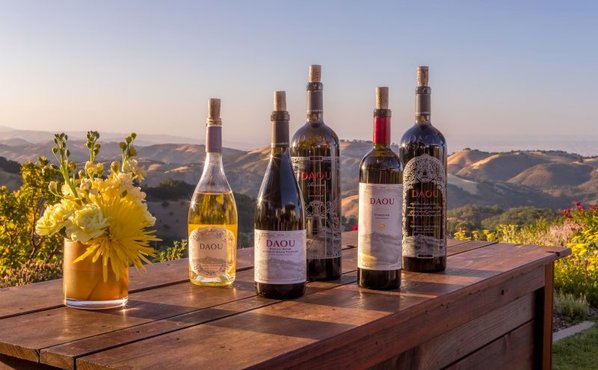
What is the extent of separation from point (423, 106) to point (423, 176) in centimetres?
21

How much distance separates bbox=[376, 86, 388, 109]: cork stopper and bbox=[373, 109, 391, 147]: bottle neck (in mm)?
13

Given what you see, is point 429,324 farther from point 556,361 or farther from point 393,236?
point 556,361

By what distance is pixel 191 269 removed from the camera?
1.92 metres

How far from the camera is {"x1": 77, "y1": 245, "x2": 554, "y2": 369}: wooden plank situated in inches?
48.3

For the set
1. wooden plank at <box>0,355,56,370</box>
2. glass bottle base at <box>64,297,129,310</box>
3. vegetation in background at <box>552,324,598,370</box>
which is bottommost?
vegetation in background at <box>552,324,598,370</box>

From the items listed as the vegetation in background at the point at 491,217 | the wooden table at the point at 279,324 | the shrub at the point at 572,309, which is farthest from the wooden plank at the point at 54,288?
the vegetation in background at the point at 491,217

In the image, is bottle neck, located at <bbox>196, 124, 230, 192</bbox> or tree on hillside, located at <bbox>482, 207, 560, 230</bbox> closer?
bottle neck, located at <bbox>196, 124, 230, 192</bbox>

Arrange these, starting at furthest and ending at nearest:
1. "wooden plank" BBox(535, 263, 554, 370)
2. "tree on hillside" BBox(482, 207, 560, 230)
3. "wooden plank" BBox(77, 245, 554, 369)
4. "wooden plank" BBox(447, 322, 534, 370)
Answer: "tree on hillside" BBox(482, 207, 560, 230), "wooden plank" BBox(535, 263, 554, 370), "wooden plank" BBox(447, 322, 534, 370), "wooden plank" BBox(77, 245, 554, 369)

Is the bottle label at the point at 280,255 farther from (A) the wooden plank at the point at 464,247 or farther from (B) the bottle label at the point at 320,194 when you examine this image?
(A) the wooden plank at the point at 464,247

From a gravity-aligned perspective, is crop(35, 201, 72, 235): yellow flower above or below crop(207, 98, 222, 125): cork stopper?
below

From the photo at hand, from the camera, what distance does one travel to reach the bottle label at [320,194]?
5.98ft

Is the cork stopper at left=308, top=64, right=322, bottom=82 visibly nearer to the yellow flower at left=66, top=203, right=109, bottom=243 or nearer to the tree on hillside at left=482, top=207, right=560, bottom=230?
the yellow flower at left=66, top=203, right=109, bottom=243

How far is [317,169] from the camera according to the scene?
1.82 metres

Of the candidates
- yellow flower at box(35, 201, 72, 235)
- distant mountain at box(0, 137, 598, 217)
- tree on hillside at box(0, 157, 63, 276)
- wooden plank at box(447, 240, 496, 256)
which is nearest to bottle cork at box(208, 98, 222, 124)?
yellow flower at box(35, 201, 72, 235)
